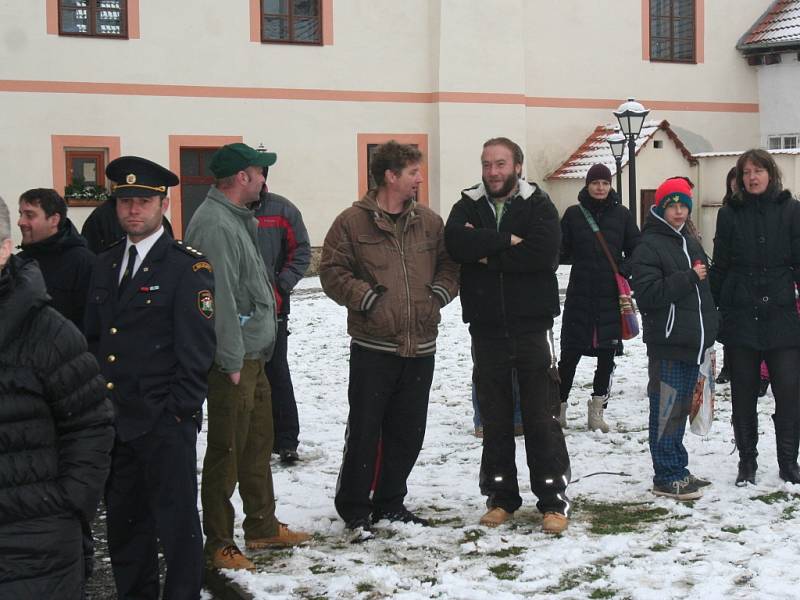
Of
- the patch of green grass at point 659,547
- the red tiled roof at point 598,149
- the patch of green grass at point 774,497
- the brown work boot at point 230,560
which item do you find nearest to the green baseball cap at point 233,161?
the brown work boot at point 230,560

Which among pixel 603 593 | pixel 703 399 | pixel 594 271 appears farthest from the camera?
pixel 594 271

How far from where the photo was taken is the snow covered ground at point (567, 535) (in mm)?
4750

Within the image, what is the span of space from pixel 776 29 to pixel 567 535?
20.4m

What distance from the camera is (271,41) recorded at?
2036 centimetres

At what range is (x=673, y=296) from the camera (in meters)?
6.12

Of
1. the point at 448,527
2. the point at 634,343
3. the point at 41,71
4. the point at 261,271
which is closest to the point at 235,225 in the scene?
the point at 261,271

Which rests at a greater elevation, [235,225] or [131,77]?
[131,77]

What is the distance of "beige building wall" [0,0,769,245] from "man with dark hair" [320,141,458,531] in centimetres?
1473

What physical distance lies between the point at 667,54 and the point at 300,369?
15174mm

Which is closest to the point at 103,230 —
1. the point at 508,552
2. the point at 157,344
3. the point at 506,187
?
the point at 506,187

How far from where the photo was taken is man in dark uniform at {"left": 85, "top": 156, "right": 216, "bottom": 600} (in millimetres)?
4336

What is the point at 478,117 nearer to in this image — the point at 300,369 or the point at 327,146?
the point at 327,146

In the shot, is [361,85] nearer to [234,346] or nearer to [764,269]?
[764,269]

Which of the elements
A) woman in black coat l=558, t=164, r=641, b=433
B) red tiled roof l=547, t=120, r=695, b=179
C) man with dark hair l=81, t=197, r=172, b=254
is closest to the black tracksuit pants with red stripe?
man with dark hair l=81, t=197, r=172, b=254
